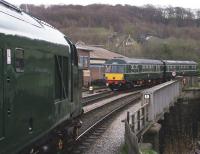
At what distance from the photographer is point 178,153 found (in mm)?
20953

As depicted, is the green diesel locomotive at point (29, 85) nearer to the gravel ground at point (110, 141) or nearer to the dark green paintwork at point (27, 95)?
the dark green paintwork at point (27, 95)

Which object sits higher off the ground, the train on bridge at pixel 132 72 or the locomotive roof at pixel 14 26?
the locomotive roof at pixel 14 26

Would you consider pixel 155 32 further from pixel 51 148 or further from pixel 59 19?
pixel 51 148

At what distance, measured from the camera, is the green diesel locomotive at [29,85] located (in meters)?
6.29

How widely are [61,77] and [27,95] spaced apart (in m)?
3.08

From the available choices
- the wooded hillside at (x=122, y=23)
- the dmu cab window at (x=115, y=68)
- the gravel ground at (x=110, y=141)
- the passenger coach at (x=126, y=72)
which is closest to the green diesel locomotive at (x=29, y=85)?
the gravel ground at (x=110, y=141)

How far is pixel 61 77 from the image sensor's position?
10281mm

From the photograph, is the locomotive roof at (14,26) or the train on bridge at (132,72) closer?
the locomotive roof at (14,26)

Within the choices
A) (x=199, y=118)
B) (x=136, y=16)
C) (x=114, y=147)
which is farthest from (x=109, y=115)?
(x=136, y=16)

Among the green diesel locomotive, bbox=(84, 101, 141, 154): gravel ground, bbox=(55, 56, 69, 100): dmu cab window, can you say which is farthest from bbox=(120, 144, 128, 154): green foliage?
bbox=(55, 56, 69, 100): dmu cab window

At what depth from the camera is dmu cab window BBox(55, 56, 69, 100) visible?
977 cm

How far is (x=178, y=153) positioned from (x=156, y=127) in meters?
2.00

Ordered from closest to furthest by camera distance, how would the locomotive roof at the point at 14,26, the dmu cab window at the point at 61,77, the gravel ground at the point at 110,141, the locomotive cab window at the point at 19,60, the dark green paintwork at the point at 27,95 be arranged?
the dark green paintwork at the point at 27,95 < the locomotive roof at the point at 14,26 < the locomotive cab window at the point at 19,60 < the dmu cab window at the point at 61,77 < the gravel ground at the point at 110,141

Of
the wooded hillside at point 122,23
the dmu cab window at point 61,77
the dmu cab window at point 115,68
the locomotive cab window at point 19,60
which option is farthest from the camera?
the wooded hillside at point 122,23
